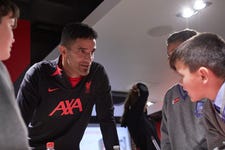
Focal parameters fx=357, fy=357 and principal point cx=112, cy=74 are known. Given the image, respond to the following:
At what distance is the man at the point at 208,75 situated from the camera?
1152 millimetres

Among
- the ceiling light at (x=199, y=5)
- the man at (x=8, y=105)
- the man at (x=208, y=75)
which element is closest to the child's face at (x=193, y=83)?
the man at (x=208, y=75)

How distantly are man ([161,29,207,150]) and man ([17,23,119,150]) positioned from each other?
0.86 ft

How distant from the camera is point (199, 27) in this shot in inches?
166

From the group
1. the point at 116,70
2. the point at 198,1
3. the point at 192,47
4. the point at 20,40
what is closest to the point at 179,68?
the point at 192,47

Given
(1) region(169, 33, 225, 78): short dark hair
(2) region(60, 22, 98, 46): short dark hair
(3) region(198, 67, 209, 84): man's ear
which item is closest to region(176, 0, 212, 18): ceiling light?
(2) region(60, 22, 98, 46): short dark hair

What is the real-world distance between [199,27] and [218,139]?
3223 mm

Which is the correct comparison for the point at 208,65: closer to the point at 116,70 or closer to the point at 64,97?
the point at 64,97

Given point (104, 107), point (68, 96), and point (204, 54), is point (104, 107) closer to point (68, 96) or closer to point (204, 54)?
point (68, 96)

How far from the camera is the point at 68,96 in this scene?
5.58 ft

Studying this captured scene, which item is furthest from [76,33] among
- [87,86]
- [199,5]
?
[199,5]

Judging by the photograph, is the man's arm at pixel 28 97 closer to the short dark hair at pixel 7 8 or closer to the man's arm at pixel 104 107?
the man's arm at pixel 104 107

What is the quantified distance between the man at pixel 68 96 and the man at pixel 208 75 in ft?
1.93

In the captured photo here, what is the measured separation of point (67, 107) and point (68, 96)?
62 mm

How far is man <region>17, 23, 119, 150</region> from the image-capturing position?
163 centimetres
